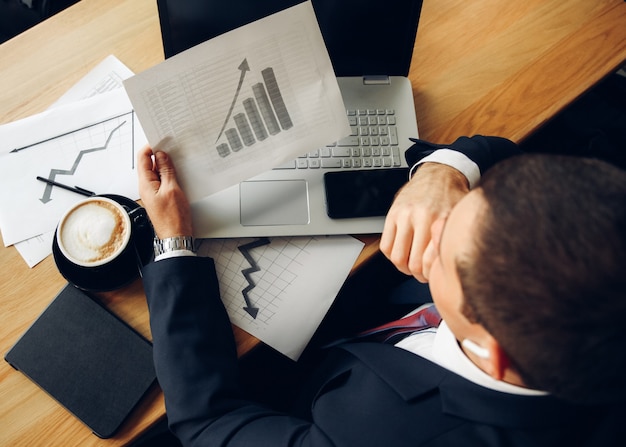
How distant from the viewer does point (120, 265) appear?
2.38ft

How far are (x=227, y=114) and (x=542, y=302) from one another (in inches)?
20.3

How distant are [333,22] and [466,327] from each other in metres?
0.55

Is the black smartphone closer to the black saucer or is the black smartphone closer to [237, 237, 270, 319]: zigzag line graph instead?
[237, 237, 270, 319]: zigzag line graph

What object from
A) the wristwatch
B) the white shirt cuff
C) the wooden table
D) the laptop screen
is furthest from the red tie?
the laptop screen

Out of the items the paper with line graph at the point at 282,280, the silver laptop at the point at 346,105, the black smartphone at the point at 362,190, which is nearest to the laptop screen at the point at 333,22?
the silver laptop at the point at 346,105

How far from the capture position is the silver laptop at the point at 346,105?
794 mm

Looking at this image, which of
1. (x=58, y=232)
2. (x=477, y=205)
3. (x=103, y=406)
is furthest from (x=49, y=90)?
(x=477, y=205)

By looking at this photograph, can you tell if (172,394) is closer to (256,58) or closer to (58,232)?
(58,232)

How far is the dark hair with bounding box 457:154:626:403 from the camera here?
0.42m

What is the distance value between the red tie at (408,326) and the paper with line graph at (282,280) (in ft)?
0.42

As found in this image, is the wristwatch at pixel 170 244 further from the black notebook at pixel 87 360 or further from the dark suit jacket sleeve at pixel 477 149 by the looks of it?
the dark suit jacket sleeve at pixel 477 149

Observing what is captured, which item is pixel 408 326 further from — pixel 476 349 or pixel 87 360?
pixel 87 360

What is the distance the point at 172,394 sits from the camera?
0.68 metres

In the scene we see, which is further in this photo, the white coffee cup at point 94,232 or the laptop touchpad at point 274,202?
the laptop touchpad at point 274,202
